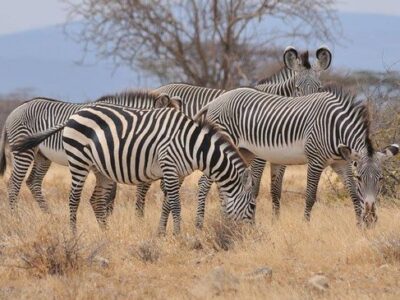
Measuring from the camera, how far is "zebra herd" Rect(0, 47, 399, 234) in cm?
957

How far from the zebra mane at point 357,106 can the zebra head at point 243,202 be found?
3.94 feet

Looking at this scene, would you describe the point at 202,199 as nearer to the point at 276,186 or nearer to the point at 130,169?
the point at 276,186

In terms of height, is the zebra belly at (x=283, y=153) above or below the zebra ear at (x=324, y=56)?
below

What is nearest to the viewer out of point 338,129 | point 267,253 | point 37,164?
point 267,253

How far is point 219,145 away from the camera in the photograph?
9.62 meters

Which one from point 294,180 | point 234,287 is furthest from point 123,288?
point 294,180

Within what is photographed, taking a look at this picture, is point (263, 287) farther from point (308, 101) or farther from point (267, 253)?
point (308, 101)

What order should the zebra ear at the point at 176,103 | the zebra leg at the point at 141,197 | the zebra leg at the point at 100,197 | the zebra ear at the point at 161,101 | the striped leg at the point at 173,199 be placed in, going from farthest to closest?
the zebra leg at the point at 141,197 → the zebra ear at the point at 161,101 → the zebra ear at the point at 176,103 → the zebra leg at the point at 100,197 → the striped leg at the point at 173,199

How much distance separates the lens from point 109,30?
26.3 metres

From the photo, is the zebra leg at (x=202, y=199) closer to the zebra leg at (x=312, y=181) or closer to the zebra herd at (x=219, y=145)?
the zebra herd at (x=219, y=145)

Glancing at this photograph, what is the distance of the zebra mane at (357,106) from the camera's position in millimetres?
9688

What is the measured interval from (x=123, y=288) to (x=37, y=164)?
6343 millimetres

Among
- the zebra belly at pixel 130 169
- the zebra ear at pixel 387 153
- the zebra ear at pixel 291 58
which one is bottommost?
the zebra belly at pixel 130 169

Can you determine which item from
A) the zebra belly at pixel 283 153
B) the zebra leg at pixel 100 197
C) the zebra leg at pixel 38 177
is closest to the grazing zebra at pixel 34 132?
the zebra leg at pixel 38 177
